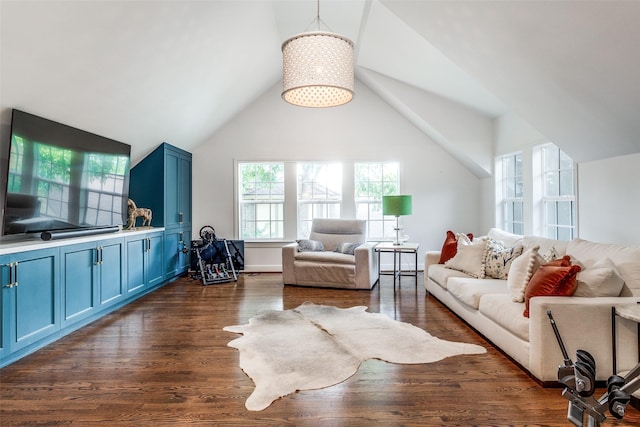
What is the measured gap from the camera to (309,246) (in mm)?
5469

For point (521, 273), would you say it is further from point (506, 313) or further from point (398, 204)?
point (398, 204)

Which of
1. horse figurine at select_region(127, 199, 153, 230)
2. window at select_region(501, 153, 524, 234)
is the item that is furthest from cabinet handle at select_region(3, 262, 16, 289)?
window at select_region(501, 153, 524, 234)

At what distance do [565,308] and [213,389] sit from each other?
219cm

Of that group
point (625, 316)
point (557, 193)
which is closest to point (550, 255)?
point (625, 316)

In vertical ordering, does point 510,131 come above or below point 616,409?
above

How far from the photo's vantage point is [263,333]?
326 centimetres

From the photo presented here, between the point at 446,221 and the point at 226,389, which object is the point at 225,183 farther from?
the point at 226,389

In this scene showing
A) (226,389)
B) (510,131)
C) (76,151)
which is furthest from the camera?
(510,131)

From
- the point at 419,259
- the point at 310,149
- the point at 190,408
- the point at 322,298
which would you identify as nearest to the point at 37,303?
the point at 190,408

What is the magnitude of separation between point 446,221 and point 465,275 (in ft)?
8.02

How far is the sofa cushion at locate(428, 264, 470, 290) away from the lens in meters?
3.97

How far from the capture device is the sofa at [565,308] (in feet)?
7.30

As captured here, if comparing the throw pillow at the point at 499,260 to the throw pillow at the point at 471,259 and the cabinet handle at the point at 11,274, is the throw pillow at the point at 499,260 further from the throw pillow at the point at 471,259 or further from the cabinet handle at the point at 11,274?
the cabinet handle at the point at 11,274

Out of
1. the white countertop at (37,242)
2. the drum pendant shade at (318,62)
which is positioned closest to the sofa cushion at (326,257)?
the white countertop at (37,242)
